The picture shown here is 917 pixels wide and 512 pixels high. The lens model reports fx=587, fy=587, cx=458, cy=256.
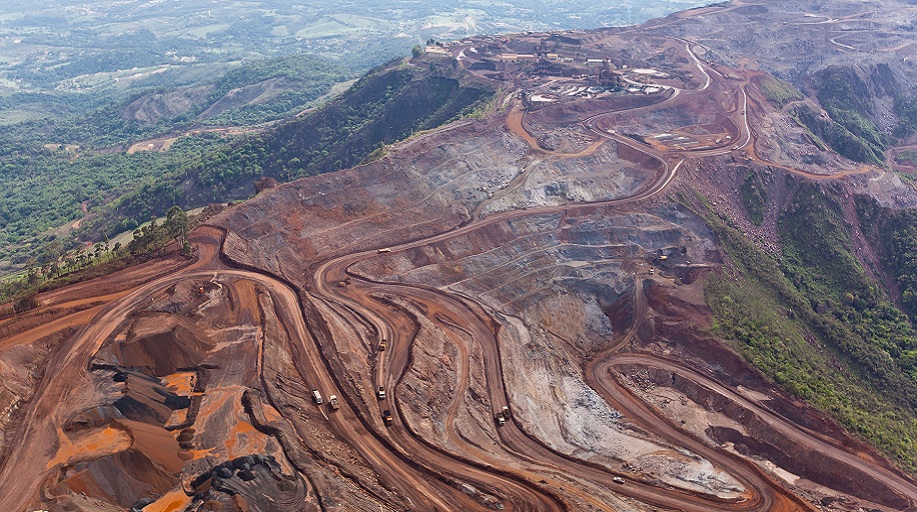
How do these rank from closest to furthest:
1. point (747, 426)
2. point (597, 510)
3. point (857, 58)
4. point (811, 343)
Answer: point (597, 510), point (747, 426), point (811, 343), point (857, 58)

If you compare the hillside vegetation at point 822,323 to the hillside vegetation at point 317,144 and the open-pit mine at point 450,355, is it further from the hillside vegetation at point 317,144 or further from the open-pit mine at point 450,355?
the hillside vegetation at point 317,144

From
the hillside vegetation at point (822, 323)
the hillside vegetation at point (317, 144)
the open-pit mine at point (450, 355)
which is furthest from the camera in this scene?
the hillside vegetation at point (317, 144)

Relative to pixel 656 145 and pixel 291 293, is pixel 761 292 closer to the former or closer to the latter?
pixel 656 145

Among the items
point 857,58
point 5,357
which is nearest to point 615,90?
point 857,58

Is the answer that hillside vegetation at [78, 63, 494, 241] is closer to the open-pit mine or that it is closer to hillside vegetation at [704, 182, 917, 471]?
the open-pit mine

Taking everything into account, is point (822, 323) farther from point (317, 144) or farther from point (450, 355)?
point (317, 144)

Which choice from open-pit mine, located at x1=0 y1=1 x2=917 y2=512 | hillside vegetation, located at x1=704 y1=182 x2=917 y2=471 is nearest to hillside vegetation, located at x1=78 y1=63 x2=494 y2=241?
open-pit mine, located at x1=0 y1=1 x2=917 y2=512

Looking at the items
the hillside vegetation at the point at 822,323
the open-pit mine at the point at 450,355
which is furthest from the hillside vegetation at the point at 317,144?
the hillside vegetation at the point at 822,323

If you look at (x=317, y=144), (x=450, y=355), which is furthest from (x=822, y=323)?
(x=317, y=144)
